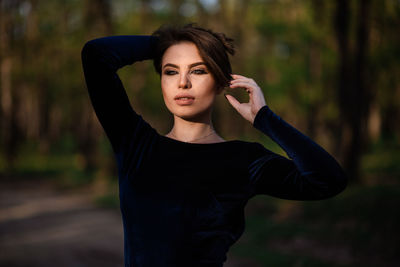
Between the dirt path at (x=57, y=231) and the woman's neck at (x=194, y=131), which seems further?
the dirt path at (x=57, y=231)

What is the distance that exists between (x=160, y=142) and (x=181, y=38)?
0.52 meters

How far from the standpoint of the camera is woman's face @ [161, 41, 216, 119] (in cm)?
172

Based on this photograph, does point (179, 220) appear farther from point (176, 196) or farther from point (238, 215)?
point (238, 215)

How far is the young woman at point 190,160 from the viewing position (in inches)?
61.7

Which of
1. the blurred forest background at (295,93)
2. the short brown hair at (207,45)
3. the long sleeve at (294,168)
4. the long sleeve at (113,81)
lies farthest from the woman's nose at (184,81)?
the blurred forest background at (295,93)

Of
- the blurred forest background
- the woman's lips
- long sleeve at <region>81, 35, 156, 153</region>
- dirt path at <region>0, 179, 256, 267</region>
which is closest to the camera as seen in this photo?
Answer: long sleeve at <region>81, 35, 156, 153</region>

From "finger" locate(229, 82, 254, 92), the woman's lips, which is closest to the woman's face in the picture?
the woman's lips

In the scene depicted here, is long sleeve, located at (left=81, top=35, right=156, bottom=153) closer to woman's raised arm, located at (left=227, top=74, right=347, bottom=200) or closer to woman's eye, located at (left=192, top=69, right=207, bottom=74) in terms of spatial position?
woman's eye, located at (left=192, top=69, right=207, bottom=74)

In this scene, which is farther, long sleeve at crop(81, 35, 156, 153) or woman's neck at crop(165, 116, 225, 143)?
woman's neck at crop(165, 116, 225, 143)

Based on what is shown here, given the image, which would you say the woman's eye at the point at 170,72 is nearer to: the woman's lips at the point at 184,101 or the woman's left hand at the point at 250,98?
the woman's lips at the point at 184,101

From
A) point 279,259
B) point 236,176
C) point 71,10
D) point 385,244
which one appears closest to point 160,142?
point 236,176

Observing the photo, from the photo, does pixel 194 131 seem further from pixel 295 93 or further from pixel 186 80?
pixel 295 93

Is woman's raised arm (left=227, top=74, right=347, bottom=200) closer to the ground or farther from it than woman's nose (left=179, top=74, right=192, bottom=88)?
closer to the ground

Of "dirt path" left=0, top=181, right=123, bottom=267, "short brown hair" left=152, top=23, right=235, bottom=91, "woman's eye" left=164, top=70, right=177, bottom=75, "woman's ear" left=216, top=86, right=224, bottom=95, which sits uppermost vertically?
"short brown hair" left=152, top=23, right=235, bottom=91
